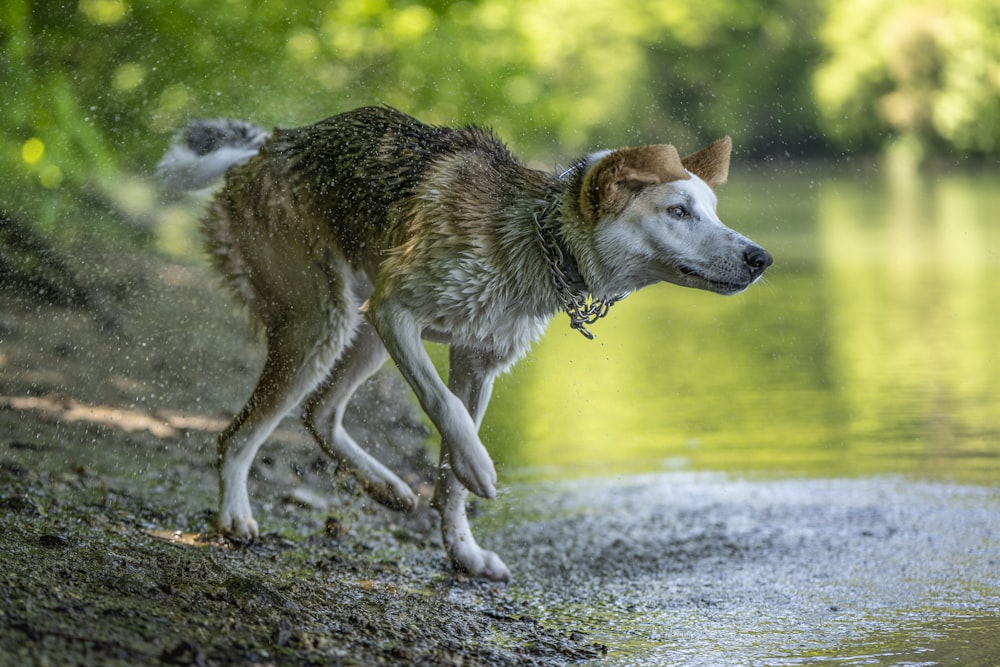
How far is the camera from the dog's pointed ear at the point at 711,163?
551 cm

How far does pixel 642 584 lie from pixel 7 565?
8.58 feet

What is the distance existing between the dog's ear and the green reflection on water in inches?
28.1

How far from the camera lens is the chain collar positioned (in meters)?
5.45

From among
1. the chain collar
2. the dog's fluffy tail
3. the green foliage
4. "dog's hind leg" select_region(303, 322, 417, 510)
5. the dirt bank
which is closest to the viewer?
the dirt bank

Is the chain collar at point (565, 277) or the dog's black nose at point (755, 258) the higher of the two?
the dog's black nose at point (755, 258)

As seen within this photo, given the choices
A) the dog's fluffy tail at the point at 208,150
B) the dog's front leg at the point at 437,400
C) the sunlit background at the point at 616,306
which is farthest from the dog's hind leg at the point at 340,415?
the sunlit background at the point at 616,306

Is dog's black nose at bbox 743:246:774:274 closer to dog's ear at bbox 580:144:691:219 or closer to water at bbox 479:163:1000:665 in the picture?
dog's ear at bbox 580:144:691:219

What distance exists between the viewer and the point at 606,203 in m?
5.21

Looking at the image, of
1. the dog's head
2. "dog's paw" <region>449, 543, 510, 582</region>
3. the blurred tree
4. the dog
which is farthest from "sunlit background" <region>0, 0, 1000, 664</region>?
the blurred tree

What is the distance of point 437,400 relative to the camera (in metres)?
5.38

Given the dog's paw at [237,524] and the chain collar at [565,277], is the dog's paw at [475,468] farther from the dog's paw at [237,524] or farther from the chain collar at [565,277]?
the dog's paw at [237,524]

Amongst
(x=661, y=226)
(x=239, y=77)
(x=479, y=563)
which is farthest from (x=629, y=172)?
(x=239, y=77)

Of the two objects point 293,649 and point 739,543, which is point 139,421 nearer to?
point 739,543

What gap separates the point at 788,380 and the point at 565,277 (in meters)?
6.12
